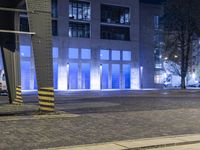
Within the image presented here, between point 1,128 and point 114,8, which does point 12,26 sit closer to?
point 1,128

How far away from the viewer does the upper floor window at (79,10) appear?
226 ft

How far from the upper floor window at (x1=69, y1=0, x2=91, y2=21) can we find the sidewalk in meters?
56.8

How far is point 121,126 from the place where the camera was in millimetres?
16125

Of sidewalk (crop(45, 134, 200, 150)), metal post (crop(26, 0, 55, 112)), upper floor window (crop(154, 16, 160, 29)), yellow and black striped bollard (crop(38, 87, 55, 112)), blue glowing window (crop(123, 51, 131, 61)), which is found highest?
upper floor window (crop(154, 16, 160, 29))

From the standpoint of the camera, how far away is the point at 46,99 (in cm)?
2003

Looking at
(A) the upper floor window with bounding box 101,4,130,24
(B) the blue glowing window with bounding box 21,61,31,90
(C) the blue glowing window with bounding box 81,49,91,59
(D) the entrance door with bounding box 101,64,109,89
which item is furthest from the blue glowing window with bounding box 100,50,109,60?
(B) the blue glowing window with bounding box 21,61,31,90

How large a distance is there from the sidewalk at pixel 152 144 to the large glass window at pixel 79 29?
2224 inches

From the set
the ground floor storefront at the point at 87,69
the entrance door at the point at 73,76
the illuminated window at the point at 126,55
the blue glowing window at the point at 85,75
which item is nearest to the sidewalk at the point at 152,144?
the ground floor storefront at the point at 87,69

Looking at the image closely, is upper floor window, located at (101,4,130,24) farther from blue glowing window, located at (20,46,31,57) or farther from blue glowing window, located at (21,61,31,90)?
blue glowing window, located at (21,61,31,90)

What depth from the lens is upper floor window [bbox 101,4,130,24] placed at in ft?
238

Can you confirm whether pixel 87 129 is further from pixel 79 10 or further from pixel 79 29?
pixel 79 10

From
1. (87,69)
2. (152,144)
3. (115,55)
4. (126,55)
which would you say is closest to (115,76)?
(115,55)

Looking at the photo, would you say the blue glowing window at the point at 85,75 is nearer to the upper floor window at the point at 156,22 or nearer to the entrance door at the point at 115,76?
the entrance door at the point at 115,76

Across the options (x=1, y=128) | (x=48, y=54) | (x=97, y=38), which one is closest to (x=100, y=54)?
(x=97, y=38)
